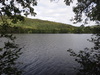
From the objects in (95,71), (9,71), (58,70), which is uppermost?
(9,71)

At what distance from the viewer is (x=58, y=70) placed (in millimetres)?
21609

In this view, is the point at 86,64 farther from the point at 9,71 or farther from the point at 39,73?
the point at 39,73

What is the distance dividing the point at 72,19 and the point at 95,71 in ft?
17.1

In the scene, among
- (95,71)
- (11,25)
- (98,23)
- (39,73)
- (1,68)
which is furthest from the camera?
(39,73)

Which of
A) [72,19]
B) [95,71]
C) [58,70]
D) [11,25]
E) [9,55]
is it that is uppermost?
[72,19]

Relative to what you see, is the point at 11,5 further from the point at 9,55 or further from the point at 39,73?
the point at 39,73

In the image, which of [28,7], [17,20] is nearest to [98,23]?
[28,7]

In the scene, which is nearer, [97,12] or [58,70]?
[97,12]

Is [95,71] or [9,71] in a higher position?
[9,71]

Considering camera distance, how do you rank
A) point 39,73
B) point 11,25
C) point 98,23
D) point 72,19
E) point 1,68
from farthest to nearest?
point 39,73, point 72,19, point 98,23, point 11,25, point 1,68

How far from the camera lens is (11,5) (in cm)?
662

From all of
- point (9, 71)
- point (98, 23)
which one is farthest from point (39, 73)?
point (9, 71)

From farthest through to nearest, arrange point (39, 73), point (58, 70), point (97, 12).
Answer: point (58, 70)
point (39, 73)
point (97, 12)

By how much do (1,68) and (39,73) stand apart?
14121mm
